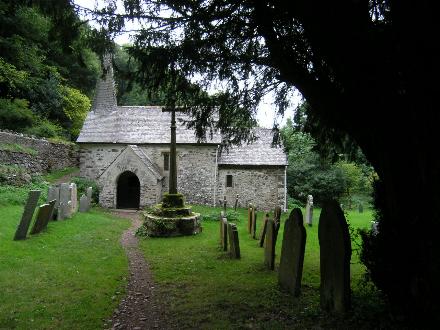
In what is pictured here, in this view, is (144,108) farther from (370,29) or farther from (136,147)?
(370,29)

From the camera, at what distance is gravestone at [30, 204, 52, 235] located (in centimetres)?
998

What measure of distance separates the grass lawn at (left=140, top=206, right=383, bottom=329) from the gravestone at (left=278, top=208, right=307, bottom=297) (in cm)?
19

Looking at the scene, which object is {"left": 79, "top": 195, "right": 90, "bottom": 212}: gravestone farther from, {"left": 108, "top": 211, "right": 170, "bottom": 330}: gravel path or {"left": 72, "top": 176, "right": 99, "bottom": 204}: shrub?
{"left": 108, "top": 211, "right": 170, "bottom": 330}: gravel path

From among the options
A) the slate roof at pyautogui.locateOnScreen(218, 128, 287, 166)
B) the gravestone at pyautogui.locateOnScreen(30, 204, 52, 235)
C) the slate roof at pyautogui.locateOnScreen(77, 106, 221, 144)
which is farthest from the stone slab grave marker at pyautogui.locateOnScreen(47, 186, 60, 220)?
the slate roof at pyautogui.locateOnScreen(218, 128, 287, 166)

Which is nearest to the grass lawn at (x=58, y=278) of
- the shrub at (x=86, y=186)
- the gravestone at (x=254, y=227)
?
the gravestone at (x=254, y=227)

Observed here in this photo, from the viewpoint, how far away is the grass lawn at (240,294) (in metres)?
4.62

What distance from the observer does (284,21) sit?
5488mm

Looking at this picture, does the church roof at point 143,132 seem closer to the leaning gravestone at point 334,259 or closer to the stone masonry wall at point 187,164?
the stone masonry wall at point 187,164

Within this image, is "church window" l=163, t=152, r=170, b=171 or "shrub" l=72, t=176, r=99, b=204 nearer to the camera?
"shrub" l=72, t=176, r=99, b=204

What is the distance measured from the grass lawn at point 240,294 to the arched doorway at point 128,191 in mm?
14996

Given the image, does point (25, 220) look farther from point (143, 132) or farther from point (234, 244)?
point (143, 132)

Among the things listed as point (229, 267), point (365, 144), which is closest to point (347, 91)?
point (365, 144)

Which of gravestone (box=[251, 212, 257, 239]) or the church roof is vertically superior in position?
the church roof

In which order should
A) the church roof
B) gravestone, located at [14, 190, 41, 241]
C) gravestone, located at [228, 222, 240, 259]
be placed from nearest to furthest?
gravestone, located at [228, 222, 240, 259], gravestone, located at [14, 190, 41, 241], the church roof
